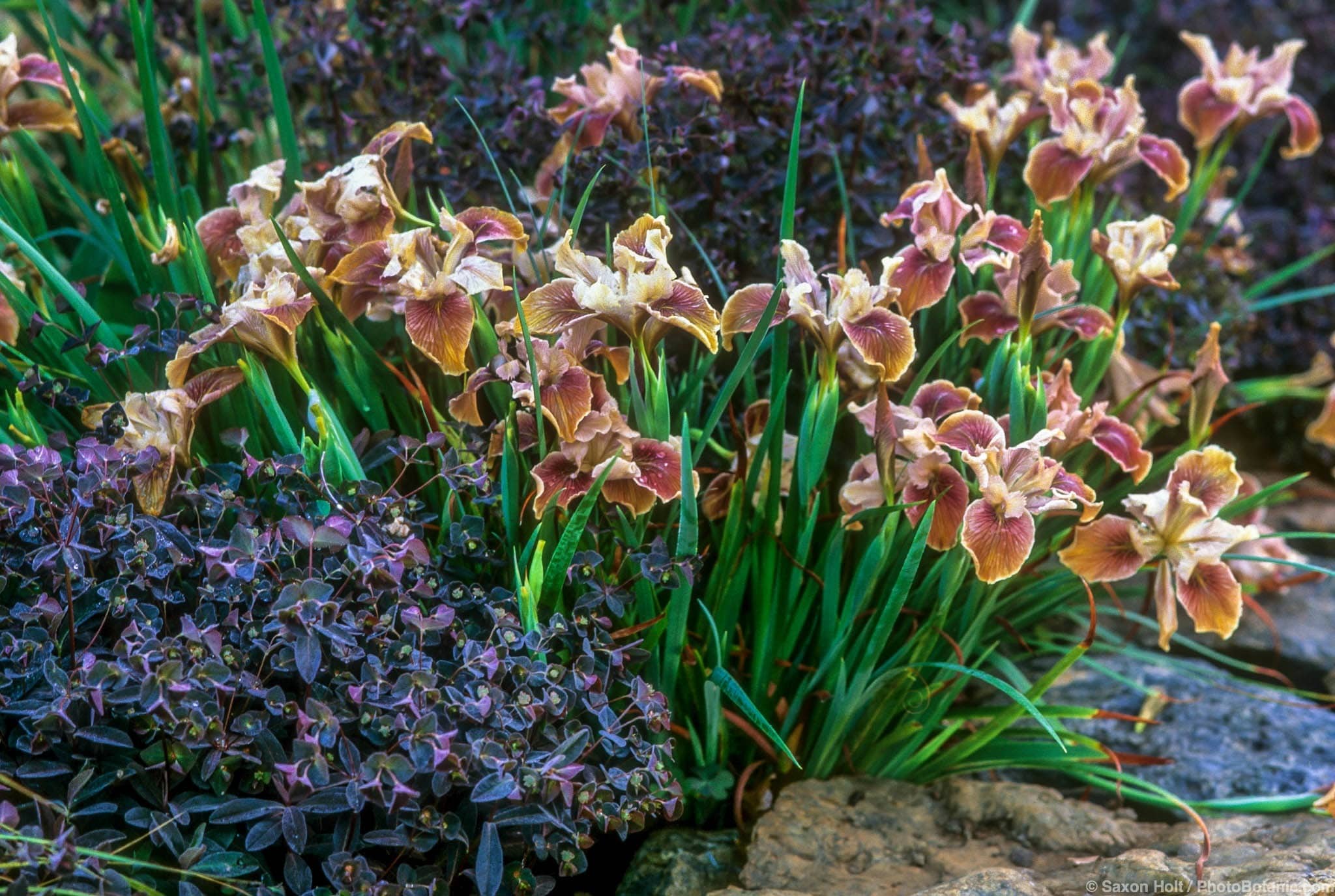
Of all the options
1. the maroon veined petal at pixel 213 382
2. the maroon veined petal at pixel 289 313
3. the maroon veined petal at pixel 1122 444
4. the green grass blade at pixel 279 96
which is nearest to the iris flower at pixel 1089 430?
the maroon veined petal at pixel 1122 444

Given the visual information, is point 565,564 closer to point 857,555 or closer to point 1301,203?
point 857,555

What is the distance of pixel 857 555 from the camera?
1.83m

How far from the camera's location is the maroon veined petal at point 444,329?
1.49m

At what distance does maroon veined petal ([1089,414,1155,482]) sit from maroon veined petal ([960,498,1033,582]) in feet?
1.05

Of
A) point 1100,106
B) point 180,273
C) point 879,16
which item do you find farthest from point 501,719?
point 879,16

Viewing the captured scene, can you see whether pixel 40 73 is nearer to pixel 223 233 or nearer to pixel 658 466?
pixel 223 233

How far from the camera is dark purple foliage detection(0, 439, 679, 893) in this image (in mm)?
1294

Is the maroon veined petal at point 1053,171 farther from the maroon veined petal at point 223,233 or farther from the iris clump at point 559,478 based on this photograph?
the maroon veined petal at point 223,233

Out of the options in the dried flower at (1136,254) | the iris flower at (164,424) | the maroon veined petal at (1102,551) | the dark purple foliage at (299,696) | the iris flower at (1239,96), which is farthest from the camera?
the iris flower at (1239,96)

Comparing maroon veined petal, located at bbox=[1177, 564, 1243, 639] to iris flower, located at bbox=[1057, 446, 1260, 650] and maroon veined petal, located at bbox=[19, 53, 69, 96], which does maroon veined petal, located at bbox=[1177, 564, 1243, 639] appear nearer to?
iris flower, located at bbox=[1057, 446, 1260, 650]

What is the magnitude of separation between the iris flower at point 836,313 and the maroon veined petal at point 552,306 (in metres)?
0.23

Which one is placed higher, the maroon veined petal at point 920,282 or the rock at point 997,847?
the maroon veined petal at point 920,282

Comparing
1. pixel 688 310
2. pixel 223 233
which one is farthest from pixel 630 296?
pixel 223 233

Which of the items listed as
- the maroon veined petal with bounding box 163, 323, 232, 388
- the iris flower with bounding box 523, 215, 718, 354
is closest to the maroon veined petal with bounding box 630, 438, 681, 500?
the iris flower with bounding box 523, 215, 718, 354
